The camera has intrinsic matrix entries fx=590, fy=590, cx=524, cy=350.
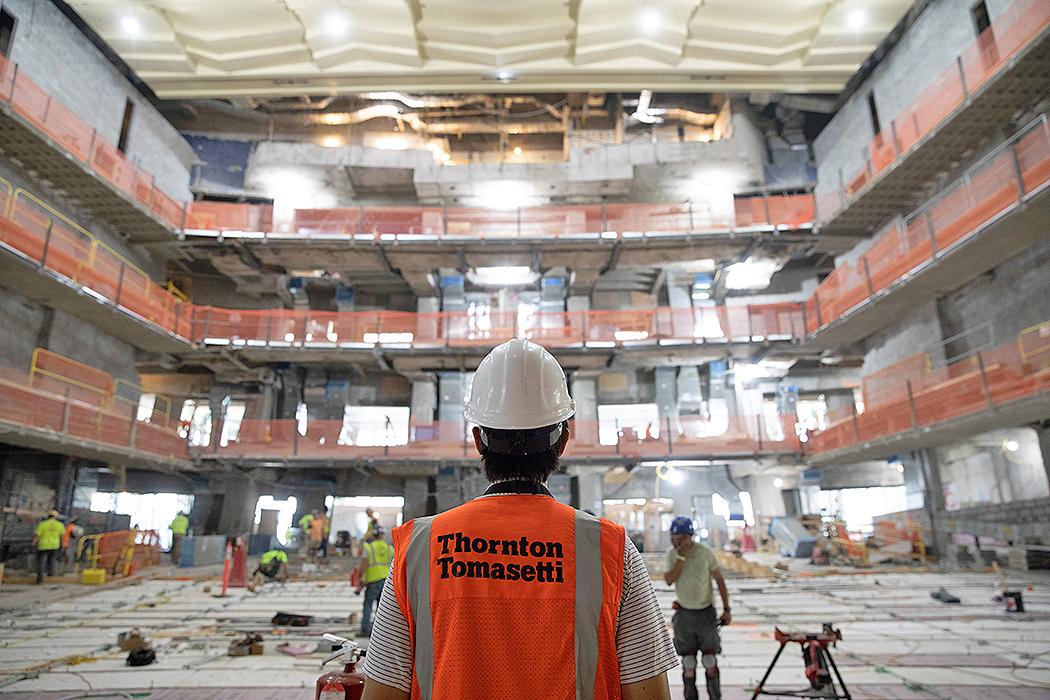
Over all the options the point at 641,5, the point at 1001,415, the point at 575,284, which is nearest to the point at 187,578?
the point at 575,284

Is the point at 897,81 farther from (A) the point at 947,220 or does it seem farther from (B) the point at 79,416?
(B) the point at 79,416

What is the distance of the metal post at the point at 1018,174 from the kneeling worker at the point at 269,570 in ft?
61.1

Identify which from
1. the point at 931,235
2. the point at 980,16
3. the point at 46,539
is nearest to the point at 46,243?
the point at 46,539

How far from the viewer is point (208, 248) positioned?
74.3 feet

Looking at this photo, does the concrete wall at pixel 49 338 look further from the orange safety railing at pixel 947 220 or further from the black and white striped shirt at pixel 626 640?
the orange safety railing at pixel 947 220

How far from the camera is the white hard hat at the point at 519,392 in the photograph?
5.63ft

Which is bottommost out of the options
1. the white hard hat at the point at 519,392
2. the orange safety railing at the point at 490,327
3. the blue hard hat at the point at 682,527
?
the blue hard hat at the point at 682,527

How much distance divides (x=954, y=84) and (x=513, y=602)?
759 inches

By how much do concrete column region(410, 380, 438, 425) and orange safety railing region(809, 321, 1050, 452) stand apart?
14.6m

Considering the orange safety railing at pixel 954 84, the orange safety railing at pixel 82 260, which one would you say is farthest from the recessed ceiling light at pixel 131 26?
the orange safety railing at pixel 954 84

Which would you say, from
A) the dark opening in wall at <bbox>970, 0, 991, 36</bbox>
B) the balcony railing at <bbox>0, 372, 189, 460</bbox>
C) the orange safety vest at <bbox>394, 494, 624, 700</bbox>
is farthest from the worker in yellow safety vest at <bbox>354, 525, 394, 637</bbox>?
the dark opening in wall at <bbox>970, 0, 991, 36</bbox>

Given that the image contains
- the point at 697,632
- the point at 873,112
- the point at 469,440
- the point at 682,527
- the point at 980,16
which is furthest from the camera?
the point at 873,112

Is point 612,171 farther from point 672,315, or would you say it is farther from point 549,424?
point 549,424

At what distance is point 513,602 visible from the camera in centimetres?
137
